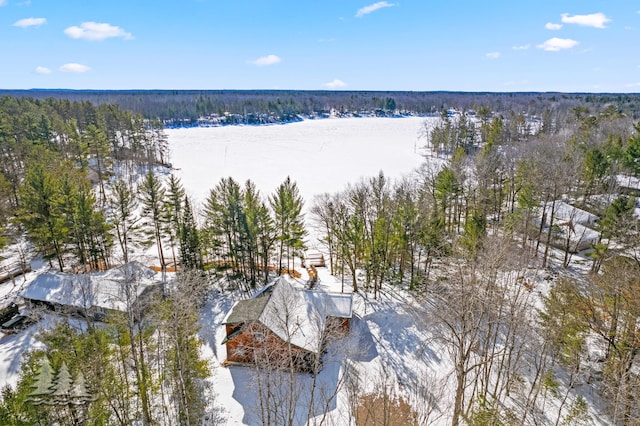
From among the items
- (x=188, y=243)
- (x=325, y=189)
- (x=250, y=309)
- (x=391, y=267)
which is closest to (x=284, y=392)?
(x=250, y=309)

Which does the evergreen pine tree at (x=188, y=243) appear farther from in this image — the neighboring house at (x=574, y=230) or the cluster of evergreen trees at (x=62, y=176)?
the neighboring house at (x=574, y=230)

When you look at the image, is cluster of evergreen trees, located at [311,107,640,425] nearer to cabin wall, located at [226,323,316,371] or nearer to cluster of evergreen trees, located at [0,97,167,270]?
cabin wall, located at [226,323,316,371]

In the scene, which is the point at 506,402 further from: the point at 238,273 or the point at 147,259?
the point at 147,259

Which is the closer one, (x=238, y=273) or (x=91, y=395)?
(x=91, y=395)

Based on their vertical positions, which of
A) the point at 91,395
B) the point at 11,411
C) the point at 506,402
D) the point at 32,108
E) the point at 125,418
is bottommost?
the point at 506,402

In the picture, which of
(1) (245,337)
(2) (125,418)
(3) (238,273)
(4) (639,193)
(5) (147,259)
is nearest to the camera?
(2) (125,418)

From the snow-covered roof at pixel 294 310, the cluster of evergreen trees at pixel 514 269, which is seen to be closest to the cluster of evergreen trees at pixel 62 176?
the snow-covered roof at pixel 294 310

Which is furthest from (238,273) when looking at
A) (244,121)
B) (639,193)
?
(244,121)
